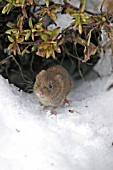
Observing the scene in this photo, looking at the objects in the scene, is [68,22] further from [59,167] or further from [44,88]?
[59,167]

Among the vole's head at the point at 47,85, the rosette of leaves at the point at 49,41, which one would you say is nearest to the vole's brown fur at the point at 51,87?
the vole's head at the point at 47,85

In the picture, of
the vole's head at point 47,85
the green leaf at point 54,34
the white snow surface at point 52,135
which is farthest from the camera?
the vole's head at point 47,85

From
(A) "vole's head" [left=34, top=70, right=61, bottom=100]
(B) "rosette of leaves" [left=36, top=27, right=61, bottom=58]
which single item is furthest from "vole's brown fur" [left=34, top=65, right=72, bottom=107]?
(B) "rosette of leaves" [left=36, top=27, right=61, bottom=58]

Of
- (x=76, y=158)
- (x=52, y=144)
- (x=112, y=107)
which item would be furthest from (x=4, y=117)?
(x=112, y=107)

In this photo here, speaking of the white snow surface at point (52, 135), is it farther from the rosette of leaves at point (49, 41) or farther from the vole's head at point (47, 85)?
the rosette of leaves at point (49, 41)

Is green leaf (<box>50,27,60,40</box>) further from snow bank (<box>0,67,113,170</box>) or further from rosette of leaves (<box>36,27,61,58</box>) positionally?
snow bank (<box>0,67,113,170</box>)

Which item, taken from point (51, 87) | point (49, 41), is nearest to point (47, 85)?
point (51, 87)
